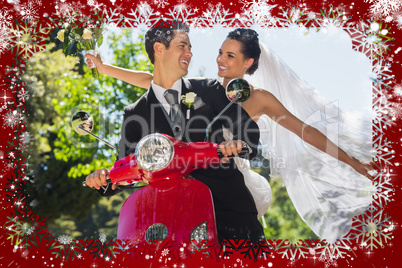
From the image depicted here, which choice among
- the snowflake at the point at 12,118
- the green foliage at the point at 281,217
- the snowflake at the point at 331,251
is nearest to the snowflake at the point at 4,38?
the snowflake at the point at 12,118

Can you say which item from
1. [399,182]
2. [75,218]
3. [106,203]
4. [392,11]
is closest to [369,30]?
[392,11]

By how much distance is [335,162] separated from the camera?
2.63 metres

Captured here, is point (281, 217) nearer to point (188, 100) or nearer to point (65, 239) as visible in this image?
point (188, 100)

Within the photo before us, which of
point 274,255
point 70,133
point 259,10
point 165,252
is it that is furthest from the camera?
point 70,133

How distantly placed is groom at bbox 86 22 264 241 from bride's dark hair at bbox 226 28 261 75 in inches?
9.8

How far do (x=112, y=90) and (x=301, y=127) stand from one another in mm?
1391

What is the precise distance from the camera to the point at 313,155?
8.73 ft

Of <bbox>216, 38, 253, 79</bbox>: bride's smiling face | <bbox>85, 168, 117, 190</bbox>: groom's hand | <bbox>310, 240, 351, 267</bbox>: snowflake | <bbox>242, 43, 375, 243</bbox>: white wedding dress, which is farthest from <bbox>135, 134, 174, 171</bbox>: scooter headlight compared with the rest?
<bbox>310, 240, 351, 267</bbox>: snowflake

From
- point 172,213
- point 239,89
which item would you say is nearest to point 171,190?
point 172,213

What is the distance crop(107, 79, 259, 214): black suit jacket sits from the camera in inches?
95.9

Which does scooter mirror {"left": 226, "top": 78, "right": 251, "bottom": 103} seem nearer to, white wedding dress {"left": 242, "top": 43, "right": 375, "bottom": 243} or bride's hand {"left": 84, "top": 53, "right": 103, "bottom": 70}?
white wedding dress {"left": 242, "top": 43, "right": 375, "bottom": 243}

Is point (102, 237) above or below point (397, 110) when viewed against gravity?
below

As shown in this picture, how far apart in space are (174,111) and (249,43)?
24.5 inches

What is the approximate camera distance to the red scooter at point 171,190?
1953 mm
